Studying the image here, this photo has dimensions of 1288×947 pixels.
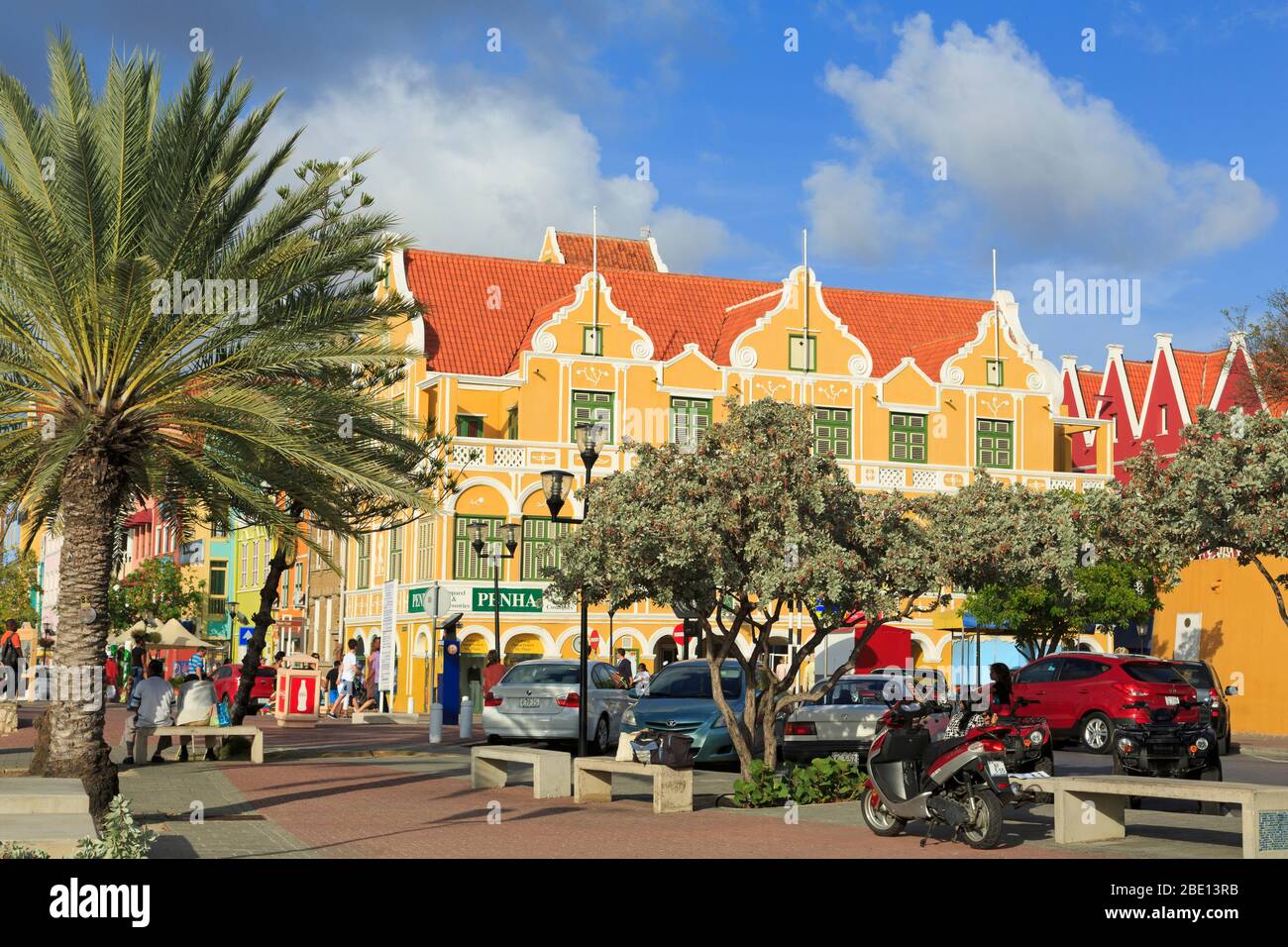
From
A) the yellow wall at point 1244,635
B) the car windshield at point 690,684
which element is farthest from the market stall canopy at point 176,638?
the yellow wall at point 1244,635

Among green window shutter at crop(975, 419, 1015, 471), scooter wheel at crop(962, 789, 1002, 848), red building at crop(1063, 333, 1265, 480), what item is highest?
red building at crop(1063, 333, 1265, 480)

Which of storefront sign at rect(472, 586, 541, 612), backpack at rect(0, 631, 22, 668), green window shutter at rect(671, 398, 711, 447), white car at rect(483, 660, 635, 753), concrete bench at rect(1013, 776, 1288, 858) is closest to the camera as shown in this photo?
concrete bench at rect(1013, 776, 1288, 858)

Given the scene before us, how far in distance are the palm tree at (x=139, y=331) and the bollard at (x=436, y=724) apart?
38.8 feet

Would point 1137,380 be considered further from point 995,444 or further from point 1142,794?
point 1142,794

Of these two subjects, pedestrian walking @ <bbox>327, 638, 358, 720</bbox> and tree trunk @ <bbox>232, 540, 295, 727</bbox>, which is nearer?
tree trunk @ <bbox>232, 540, 295, 727</bbox>

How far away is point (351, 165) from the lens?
17.5 m

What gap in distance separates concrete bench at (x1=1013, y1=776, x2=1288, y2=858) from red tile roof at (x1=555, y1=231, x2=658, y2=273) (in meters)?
47.5

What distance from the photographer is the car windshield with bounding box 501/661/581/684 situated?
26672mm

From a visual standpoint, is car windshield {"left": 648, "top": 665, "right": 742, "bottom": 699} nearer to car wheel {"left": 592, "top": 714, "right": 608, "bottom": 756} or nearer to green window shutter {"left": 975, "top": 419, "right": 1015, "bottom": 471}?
car wheel {"left": 592, "top": 714, "right": 608, "bottom": 756}

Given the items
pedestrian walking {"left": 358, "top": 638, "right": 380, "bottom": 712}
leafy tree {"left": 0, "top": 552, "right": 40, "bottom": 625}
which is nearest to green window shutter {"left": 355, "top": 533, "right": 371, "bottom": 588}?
pedestrian walking {"left": 358, "top": 638, "right": 380, "bottom": 712}

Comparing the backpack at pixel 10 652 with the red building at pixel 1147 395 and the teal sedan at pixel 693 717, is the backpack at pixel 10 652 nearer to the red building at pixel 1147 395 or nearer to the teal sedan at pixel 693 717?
the teal sedan at pixel 693 717

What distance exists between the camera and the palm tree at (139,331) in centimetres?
1545
